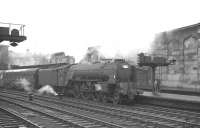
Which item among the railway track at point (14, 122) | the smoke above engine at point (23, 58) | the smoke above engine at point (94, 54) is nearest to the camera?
the railway track at point (14, 122)

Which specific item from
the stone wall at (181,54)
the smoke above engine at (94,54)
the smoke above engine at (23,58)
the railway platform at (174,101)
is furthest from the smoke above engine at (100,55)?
the smoke above engine at (23,58)

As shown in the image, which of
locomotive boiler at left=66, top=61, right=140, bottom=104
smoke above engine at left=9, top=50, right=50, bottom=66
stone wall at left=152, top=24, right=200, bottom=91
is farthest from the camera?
smoke above engine at left=9, top=50, right=50, bottom=66

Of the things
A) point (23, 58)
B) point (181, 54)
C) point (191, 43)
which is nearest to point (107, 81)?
point (191, 43)

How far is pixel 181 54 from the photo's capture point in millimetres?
22906

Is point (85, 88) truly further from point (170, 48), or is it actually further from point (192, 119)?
point (170, 48)

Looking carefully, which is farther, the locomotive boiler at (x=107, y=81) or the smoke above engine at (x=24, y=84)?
the smoke above engine at (x=24, y=84)

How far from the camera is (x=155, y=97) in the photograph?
15203mm

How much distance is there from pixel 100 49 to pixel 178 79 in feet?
23.1

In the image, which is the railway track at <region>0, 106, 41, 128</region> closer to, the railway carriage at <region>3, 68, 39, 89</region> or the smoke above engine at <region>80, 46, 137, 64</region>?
the smoke above engine at <region>80, 46, 137, 64</region>

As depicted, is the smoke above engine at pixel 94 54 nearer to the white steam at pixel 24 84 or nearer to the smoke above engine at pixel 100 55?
the smoke above engine at pixel 100 55

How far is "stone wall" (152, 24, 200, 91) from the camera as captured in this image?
21438 millimetres

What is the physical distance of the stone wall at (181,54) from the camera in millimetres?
21438

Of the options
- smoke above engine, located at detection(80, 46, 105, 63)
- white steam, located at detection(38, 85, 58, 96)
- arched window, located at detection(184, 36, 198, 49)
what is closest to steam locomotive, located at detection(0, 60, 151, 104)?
smoke above engine, located at detection(80, 46, 105, 63)

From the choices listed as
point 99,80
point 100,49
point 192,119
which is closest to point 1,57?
point 100,49
